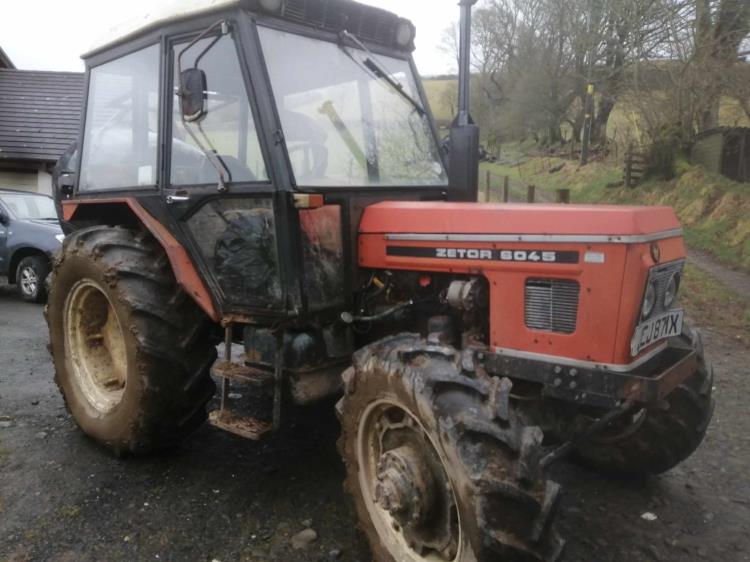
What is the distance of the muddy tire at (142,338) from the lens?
342cm

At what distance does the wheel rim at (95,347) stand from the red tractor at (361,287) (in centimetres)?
1

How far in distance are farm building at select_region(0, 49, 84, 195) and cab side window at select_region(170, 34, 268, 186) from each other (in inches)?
520

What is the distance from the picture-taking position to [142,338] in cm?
337

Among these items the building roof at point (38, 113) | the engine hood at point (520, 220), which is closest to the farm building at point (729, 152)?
the engine hood at point (520, 220)

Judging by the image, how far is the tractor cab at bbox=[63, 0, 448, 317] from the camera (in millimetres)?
3102

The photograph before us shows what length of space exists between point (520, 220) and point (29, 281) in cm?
880

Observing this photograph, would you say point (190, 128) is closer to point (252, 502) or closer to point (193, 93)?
point (193, 93)

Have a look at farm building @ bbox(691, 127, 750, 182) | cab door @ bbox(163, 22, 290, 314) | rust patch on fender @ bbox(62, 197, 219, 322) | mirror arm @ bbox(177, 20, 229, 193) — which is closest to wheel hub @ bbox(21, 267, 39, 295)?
rust patch on fender @ bbox(62, 197, 219, 322)

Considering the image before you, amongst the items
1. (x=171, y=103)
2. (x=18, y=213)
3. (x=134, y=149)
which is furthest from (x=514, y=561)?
(x=18, y=213)

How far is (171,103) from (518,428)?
2497mm

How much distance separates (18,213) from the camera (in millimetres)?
10055

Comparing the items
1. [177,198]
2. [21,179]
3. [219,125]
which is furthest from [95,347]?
[21,179]

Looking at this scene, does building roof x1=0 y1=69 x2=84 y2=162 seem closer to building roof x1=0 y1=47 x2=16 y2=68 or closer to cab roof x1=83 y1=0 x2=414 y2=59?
building roof x1=0 y1=47 x2=16 y2=68

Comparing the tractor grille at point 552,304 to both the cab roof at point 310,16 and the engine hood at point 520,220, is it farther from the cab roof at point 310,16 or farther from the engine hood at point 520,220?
the cab roof at point 310,16
